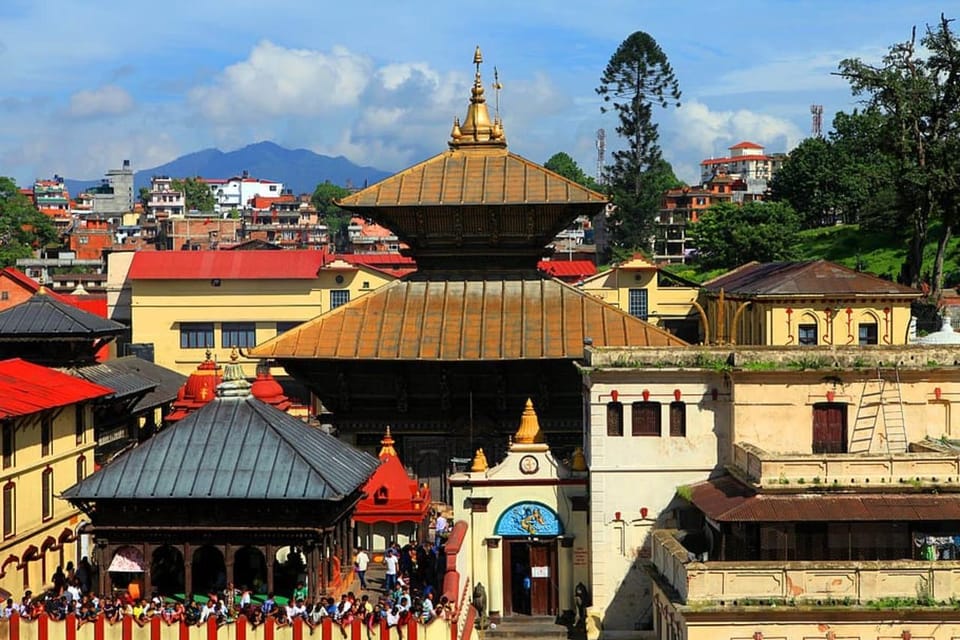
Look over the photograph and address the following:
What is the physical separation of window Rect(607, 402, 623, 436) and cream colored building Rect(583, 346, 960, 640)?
28 mm

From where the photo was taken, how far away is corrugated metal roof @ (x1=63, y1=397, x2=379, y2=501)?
107 ft

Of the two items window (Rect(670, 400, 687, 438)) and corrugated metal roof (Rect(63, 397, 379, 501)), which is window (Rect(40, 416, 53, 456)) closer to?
corrugated metal roof (Rect(63, 397, 379, 501))

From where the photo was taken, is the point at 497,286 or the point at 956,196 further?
the point at 956,196

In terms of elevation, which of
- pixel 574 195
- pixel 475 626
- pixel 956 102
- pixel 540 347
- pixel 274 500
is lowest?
pixel 475 626

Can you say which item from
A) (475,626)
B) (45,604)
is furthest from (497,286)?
(45,604)

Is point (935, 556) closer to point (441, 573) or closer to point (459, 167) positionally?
point (441, 573)

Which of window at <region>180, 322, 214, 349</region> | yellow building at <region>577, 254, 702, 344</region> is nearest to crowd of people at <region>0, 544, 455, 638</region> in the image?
yellow building at <region>577, 254, 702, 344</region>

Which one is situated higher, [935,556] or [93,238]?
[93,238]

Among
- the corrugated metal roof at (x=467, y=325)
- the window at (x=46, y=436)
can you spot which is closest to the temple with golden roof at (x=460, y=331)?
the corrugated metal roof at (x=467, y=325)

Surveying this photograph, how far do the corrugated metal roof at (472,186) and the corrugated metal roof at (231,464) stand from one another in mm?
11841

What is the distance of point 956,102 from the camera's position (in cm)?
6594

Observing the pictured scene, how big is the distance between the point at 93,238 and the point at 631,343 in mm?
126439

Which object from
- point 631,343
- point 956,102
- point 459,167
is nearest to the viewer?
point 631,343

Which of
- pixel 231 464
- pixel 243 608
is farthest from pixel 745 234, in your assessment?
pixel 243 608
